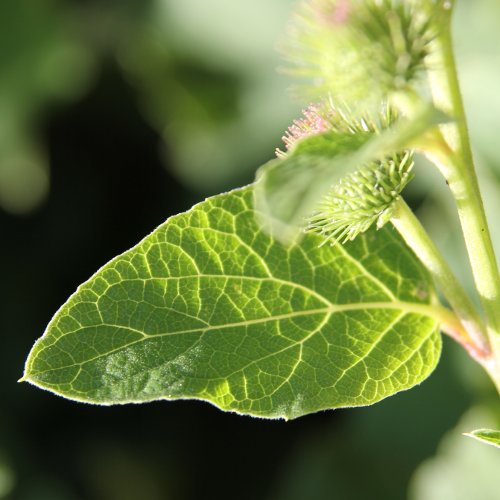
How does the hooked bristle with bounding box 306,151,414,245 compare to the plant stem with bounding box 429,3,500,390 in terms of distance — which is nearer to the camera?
the plant stem with bounding box 429,3,500,390

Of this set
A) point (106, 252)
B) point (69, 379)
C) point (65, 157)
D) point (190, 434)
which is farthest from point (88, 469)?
point (69, 379)

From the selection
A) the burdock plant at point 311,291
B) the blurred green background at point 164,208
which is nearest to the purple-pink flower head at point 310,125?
the burdock plant at point 311,291

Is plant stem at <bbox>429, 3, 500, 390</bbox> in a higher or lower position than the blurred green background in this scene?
higher

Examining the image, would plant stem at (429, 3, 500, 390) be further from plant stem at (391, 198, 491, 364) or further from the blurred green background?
the blurred green background

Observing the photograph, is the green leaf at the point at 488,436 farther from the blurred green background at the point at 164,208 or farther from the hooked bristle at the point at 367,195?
the blurred green background at the point at 164,208

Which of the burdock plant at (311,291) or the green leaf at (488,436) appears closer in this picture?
the burdock plant at (311,291)

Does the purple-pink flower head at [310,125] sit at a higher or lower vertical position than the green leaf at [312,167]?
lower

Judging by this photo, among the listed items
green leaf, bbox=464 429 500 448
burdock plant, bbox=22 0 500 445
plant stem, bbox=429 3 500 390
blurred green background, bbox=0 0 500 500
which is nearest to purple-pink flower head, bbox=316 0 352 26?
burdock plant, bbox=22 0 500 445

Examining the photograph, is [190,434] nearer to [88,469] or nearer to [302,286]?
[88,469]
